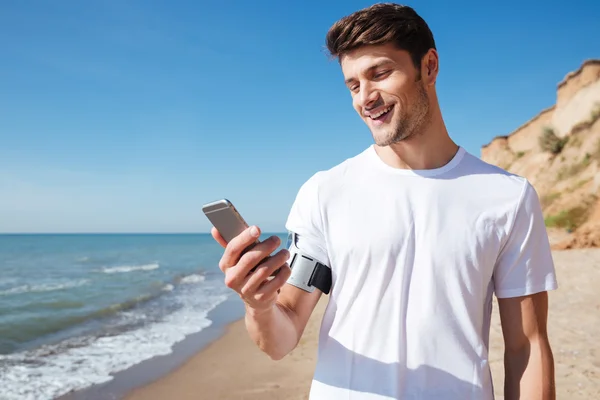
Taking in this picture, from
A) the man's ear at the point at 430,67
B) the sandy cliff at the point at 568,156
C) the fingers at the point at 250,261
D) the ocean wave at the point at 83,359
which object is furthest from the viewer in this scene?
the sandy cliff at the point at 568,156

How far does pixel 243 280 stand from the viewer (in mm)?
1413

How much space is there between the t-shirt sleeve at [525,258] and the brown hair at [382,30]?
78 centimetres

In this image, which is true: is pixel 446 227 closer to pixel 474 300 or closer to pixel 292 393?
pixel 474 300

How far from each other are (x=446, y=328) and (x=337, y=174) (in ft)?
2.46

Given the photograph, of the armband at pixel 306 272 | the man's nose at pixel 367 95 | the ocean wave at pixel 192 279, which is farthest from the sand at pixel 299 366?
the ocean wave at pixel 192 279

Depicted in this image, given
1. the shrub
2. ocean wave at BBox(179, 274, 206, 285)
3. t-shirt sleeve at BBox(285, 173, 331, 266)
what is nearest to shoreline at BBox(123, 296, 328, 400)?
t-shirt sleeve at BBox(285, 173, 331, 266)

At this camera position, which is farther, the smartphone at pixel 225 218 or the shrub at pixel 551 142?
the shrub at pixel 551 142

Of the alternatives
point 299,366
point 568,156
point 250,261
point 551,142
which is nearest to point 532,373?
point 250,261

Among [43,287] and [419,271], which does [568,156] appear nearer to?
[43,287]

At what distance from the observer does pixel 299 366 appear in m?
7.47

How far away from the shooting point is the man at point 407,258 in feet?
5.56

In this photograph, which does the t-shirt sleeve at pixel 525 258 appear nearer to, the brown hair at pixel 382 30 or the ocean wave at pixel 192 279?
the brown hair at pixel 382 30

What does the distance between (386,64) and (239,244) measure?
1024 mm

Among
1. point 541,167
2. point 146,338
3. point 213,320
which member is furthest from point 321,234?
point 541,167
